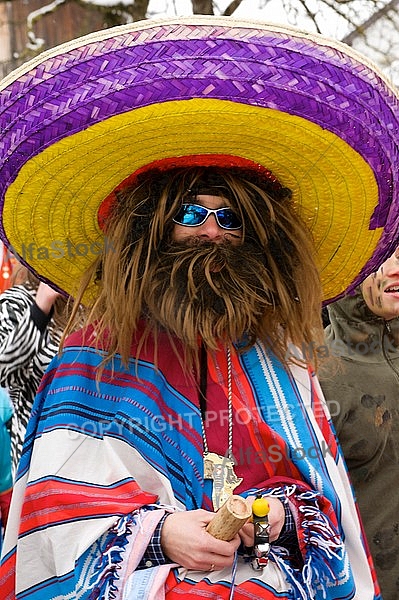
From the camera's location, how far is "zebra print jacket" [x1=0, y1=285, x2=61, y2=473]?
3.69 metres

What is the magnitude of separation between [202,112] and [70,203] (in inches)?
20.8

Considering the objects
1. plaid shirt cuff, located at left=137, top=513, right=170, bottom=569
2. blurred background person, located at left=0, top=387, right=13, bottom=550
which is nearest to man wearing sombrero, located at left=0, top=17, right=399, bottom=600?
plaid shirt cuff, located at left=137, top=513, right=170, bottom=569

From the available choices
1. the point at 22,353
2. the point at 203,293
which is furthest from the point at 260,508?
the point at 22,353

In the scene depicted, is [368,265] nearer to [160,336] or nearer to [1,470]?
[160,336]

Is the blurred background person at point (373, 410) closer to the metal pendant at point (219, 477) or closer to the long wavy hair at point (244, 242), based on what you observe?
the long wavy hair at point (244, 242)

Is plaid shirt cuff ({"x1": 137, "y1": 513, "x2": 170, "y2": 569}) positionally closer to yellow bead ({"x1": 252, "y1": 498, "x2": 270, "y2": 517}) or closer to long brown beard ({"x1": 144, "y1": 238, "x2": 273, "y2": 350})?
yellow bead ({"x1": 252, "y1": 498, "x2": 270, "y2": 517})

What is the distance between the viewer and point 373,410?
2982 mm

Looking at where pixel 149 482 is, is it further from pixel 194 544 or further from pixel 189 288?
pixel 189 288

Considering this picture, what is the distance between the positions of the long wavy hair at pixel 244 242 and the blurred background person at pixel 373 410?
0.48m

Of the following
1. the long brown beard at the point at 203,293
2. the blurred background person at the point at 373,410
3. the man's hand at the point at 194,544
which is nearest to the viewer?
the man's hand at the point at 194,544

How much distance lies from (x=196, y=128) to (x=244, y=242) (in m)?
0.36

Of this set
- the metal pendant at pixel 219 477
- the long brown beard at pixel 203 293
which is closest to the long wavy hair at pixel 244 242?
the long brown beard at pixel 203 293

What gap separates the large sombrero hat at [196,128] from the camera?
2064 millimetres

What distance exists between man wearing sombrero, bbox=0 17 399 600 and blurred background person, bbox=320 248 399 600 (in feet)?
1.53
